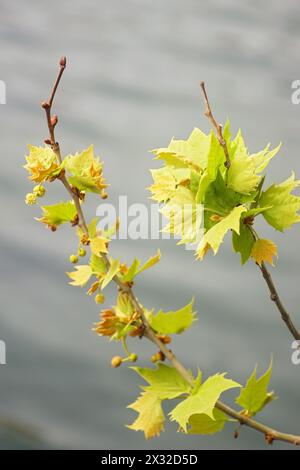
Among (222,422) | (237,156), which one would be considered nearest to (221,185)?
(237,156)

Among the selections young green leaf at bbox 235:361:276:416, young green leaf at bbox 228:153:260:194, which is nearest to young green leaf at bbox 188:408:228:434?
young green leaf at bbox 235:361:276:416

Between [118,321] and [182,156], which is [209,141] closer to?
[182,156]

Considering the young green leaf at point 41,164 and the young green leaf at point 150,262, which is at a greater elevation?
the young green leaf at point 41,164

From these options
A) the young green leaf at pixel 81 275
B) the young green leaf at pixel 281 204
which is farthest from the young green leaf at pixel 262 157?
the young green leaf at pixel 81 275

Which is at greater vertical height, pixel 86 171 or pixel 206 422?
pixel 86 171

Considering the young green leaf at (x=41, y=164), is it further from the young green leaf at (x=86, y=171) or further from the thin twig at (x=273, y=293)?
the thin twig at (x=273, y=293)

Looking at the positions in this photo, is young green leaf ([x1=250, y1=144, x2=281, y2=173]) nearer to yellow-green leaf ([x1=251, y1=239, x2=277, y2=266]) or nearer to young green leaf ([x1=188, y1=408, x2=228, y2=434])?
yellow-green leaf ([x1=251, y1=239, x2=277, y2=266])

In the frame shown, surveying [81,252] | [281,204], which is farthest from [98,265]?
[281,204]

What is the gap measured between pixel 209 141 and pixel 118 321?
0.39ft

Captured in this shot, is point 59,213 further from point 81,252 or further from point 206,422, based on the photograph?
point 206,422

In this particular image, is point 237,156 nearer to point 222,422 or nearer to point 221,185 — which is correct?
point 221,185

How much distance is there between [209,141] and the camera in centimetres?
37

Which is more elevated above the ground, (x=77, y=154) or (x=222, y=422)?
(x=77, y=154)

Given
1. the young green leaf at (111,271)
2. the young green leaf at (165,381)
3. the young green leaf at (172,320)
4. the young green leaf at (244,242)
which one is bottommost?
the young green leaf at (165,381)
